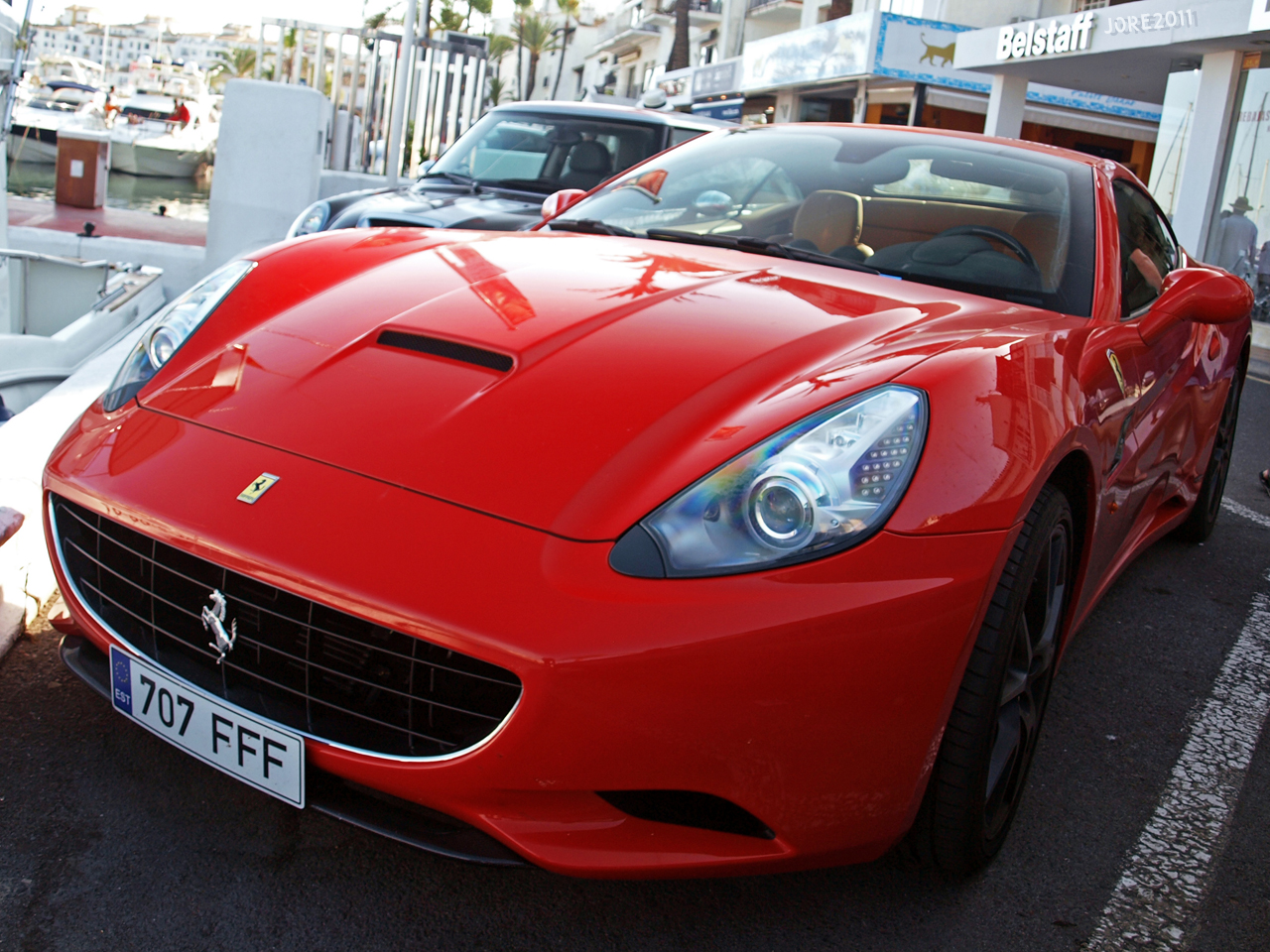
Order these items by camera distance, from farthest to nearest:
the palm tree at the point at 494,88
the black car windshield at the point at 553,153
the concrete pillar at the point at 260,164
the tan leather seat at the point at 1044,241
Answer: the palm tree at the point at 494,88 → the concrete pillar at the point at 260,164 → the black car windshield at the point at 553,153 → the tan leather seat at the point at 1044,241

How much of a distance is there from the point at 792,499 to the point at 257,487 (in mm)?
763

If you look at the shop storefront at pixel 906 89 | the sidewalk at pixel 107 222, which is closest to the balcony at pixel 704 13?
the shop storefront at pixel 906 89

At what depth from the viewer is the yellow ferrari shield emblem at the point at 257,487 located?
1606 millimetres

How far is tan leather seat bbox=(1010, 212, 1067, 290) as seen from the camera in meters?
2.43

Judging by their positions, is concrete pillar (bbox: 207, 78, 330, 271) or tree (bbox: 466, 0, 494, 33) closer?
concrete pillar (bbox: 207, 78, 330, 271)

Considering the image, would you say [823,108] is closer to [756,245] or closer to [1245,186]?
[1245,186]

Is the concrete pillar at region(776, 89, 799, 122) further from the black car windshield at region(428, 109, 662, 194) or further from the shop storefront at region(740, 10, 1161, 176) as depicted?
the black car windshield at region(428, 109, 662, 194)

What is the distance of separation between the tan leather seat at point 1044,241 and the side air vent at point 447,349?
1.24 metres

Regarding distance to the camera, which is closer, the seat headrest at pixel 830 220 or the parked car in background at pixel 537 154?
the seat headrest at pixel 830 220

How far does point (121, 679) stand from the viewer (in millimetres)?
1728

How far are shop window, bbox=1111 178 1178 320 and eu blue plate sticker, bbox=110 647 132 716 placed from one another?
6.69 ft

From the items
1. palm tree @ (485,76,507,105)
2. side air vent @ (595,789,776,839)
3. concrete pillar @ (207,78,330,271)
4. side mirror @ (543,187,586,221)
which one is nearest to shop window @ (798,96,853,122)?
concrete pillar @ (207,78,330,271)

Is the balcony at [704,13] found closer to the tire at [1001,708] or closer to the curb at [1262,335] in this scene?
the curb at [1262,335]

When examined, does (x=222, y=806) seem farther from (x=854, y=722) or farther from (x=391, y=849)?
(x=854, y=722)
